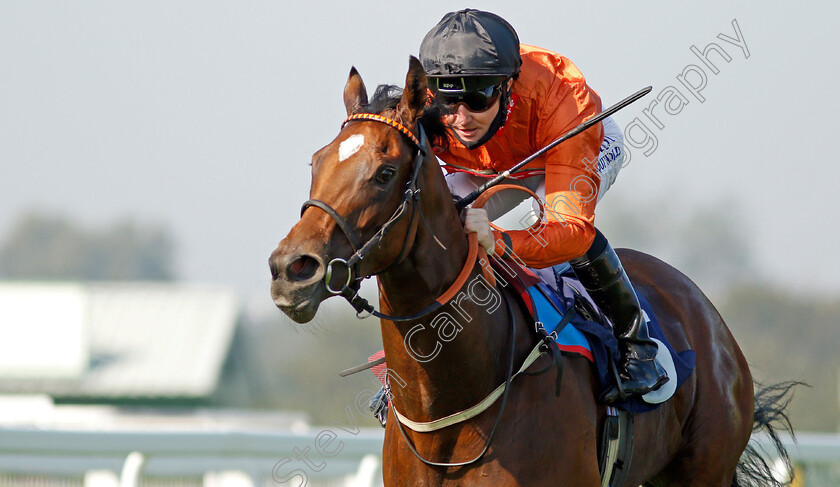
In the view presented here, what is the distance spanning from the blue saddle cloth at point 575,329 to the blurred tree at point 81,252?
237ft

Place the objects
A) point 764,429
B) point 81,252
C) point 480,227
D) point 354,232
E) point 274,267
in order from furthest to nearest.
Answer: point 81,252, point 764,429, point 480,227, point 354,232, point 274,267

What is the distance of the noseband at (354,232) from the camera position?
3.02m

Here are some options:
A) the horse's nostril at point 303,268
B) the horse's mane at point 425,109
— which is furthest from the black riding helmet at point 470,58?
the horse's nostril at point 303,268

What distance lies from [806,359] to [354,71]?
1292 inches

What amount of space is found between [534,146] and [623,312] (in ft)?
2.56

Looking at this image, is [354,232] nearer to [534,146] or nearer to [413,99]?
[413,99]

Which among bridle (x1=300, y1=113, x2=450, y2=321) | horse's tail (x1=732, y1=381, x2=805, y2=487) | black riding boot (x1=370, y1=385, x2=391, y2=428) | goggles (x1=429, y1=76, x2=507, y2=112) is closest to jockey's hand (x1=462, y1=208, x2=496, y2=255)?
bridle (x1=300, y1=113, x2=450, y2=321)

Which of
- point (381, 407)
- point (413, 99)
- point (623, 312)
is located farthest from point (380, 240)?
point (623, 312)

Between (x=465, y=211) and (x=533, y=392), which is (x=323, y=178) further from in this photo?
(x=533, y=392)

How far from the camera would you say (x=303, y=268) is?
116 inches

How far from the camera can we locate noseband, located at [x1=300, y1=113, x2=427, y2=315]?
9.89 feet

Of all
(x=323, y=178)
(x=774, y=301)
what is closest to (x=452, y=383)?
(x=323, y=178)

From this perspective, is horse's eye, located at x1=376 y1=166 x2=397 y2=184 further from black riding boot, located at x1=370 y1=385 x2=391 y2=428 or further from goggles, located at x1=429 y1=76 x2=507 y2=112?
black riding boot, located at x1=370 y1=385 x2=391 y2=428

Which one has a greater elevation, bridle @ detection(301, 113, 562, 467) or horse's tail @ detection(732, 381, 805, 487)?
bridle @ detection(301, 113, 562, 467)
